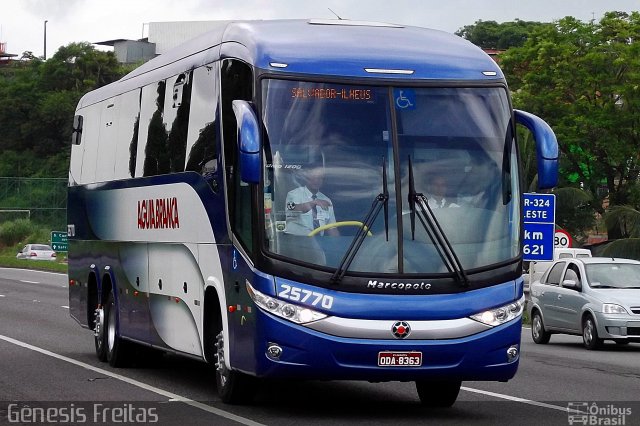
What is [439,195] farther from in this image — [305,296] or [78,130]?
[78,130]

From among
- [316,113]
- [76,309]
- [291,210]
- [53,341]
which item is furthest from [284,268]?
[53,341]

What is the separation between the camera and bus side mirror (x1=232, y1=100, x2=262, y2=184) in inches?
471

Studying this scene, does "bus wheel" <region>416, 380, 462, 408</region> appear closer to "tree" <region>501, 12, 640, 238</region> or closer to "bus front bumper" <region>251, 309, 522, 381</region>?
"bus front bumper" <region>251, 309, 522, 381</region>

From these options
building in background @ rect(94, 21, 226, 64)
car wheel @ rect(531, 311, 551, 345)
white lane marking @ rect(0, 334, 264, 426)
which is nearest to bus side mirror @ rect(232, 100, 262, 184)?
white lane marking @ rect(0, 334, 264, 426)

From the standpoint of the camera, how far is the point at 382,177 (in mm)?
12430

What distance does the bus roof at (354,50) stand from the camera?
1270 cm

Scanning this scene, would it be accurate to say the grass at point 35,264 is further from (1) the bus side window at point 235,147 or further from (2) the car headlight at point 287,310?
(2) the car headlight at point 287,310

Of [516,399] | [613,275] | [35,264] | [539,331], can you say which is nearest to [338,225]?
[516,399]

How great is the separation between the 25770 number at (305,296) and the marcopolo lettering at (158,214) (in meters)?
3.36

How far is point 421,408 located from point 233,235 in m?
2.47

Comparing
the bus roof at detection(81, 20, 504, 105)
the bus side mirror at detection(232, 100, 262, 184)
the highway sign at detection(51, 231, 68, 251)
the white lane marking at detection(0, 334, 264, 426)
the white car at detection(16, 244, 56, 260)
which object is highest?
the bus roof at detection(81, 20, 504, 105)

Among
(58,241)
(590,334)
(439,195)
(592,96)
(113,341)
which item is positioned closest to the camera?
(439,195)

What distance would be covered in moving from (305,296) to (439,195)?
1.46m

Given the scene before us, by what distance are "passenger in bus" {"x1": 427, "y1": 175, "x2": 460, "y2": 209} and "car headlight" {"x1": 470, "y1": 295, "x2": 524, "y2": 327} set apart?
0.95 metres
